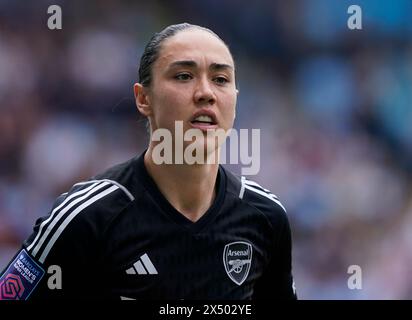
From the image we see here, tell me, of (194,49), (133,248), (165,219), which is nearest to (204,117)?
(194,49)

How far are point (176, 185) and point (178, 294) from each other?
1.12 feet

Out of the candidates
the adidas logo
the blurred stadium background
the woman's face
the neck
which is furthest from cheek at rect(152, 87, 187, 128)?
the blurred stadium background

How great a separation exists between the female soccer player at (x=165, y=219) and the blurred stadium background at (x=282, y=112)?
88.0 inches

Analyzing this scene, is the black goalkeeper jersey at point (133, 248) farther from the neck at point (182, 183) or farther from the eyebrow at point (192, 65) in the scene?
the eyebrow at point (192, 65)

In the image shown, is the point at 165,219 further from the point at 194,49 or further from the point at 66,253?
the point at 194,49

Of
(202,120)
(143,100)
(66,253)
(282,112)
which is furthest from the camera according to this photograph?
(282,112)

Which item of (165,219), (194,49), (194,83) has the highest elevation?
(194,49)

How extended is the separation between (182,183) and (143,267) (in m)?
0.30

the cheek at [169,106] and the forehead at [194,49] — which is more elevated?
the forehead at [194,49]

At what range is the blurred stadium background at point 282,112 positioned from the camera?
4.45 meters

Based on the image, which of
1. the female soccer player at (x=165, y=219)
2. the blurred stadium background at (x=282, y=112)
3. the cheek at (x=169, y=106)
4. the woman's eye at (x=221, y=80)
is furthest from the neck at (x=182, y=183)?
the blurred stadium background at (x=282, y=112)

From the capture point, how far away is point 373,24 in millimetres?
4996

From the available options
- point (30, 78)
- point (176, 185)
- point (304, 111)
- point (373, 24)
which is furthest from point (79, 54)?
point (176, 185)

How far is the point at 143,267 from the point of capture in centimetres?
206
